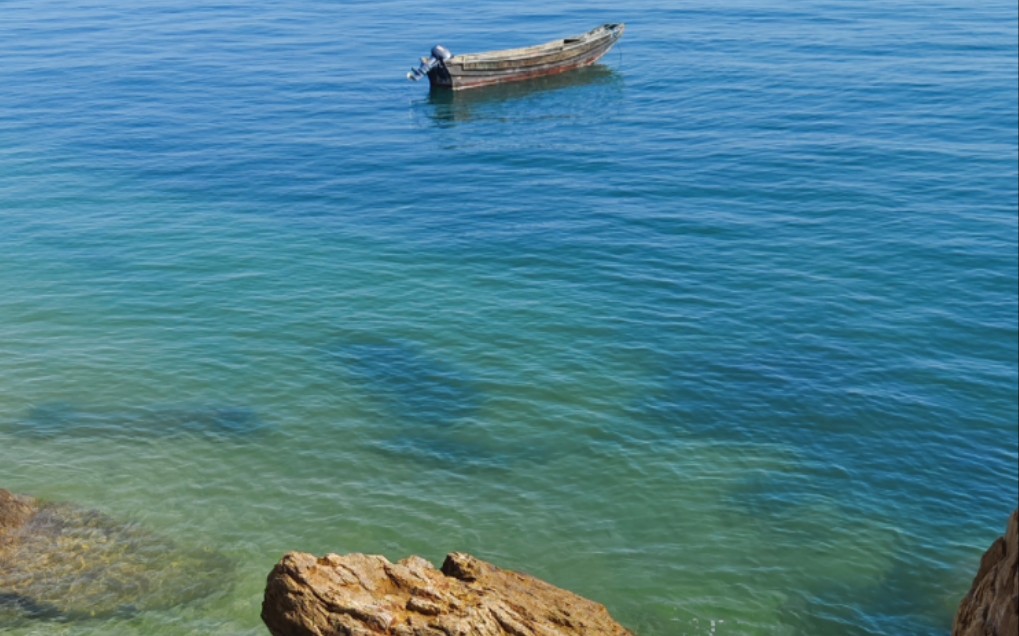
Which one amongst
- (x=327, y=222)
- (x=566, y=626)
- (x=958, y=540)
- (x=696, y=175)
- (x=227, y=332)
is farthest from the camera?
(x=696, y=175)

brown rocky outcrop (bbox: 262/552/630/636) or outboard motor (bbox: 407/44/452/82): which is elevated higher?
outboard motor (bbox: 407/44/452/82)

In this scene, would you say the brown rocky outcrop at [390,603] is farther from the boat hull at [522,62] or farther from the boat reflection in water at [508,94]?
the boat hull at [522,62]

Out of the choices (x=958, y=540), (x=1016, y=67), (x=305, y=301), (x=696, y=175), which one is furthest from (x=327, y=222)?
(x=1016, y=67)

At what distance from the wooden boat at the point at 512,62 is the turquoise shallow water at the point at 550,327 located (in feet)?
4.80

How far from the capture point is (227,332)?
34.0 metres

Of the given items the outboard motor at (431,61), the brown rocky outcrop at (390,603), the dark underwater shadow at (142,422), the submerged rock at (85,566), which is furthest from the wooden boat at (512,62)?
the brown rocky outcrop at (390,603)

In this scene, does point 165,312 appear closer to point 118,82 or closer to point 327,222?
point 327,222

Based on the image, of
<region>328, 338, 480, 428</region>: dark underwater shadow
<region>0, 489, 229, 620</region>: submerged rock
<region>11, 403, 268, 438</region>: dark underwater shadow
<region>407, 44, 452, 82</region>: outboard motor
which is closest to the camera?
<region>0, 489, 229, 620</region>: submerged rock

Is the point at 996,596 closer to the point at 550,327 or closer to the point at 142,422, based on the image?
the point at 142,422

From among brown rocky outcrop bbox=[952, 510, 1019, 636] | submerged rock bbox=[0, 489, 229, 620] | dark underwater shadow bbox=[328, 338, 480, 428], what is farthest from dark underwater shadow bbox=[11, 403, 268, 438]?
brown rocky outcrop bbox=[952, 510, 1019, 636]

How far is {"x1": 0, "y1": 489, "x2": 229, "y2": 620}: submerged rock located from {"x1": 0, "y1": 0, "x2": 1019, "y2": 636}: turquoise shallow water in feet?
1.58

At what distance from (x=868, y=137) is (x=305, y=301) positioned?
30.1 m

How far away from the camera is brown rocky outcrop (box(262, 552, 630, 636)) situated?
15.0 meters

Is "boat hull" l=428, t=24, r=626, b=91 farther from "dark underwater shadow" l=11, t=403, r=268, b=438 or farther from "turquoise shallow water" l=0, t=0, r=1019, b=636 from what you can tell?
"dark underwater shadow" l=11, t=403, r=268, b=438
